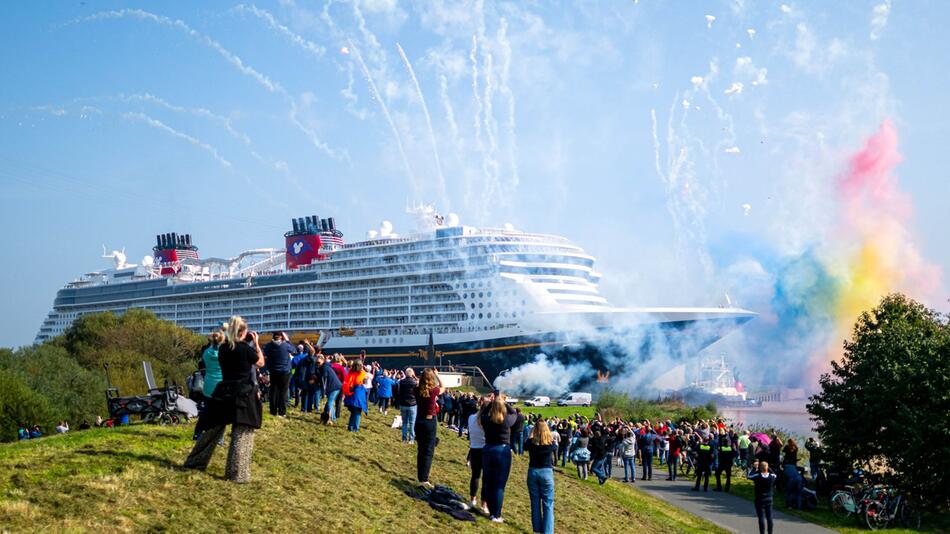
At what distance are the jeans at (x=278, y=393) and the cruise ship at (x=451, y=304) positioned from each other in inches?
1826

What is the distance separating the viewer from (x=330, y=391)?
17.4 meters

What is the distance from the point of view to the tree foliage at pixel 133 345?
5972cm

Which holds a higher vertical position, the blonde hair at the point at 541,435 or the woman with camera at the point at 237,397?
the woman with camera at the point at 237,397

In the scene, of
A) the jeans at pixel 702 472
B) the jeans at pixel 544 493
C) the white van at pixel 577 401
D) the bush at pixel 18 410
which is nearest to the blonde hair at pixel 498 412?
the jeans at pixel 544 493

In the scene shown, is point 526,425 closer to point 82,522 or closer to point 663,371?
point 82,522

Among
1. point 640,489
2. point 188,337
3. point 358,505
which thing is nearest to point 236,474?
point 358,505

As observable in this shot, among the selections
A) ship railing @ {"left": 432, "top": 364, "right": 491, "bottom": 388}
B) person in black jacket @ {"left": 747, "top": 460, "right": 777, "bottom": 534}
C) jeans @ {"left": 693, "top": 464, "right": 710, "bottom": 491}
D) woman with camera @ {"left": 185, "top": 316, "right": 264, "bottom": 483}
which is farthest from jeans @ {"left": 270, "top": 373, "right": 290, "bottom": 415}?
ship railing @ {"left": 432, "top": 364, "right": 491, "bottom": 388}

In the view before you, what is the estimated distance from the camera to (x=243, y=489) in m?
10.2

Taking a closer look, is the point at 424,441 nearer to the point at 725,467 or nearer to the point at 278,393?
the point at 278,393

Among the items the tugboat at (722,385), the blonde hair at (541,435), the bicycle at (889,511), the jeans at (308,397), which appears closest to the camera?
the blonde hair at (541,435)

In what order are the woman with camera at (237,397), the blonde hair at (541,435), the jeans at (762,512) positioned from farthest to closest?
the jeans at (762,512)
the blonde hair at (541,435)
the woman with camera at (237,397)

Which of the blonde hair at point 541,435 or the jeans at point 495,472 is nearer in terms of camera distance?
the blonde hair at point 541,435

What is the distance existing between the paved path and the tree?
3.17 m

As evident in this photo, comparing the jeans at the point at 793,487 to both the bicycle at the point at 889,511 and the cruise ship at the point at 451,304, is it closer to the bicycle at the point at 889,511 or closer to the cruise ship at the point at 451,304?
the bicycle at the point at 889,511
